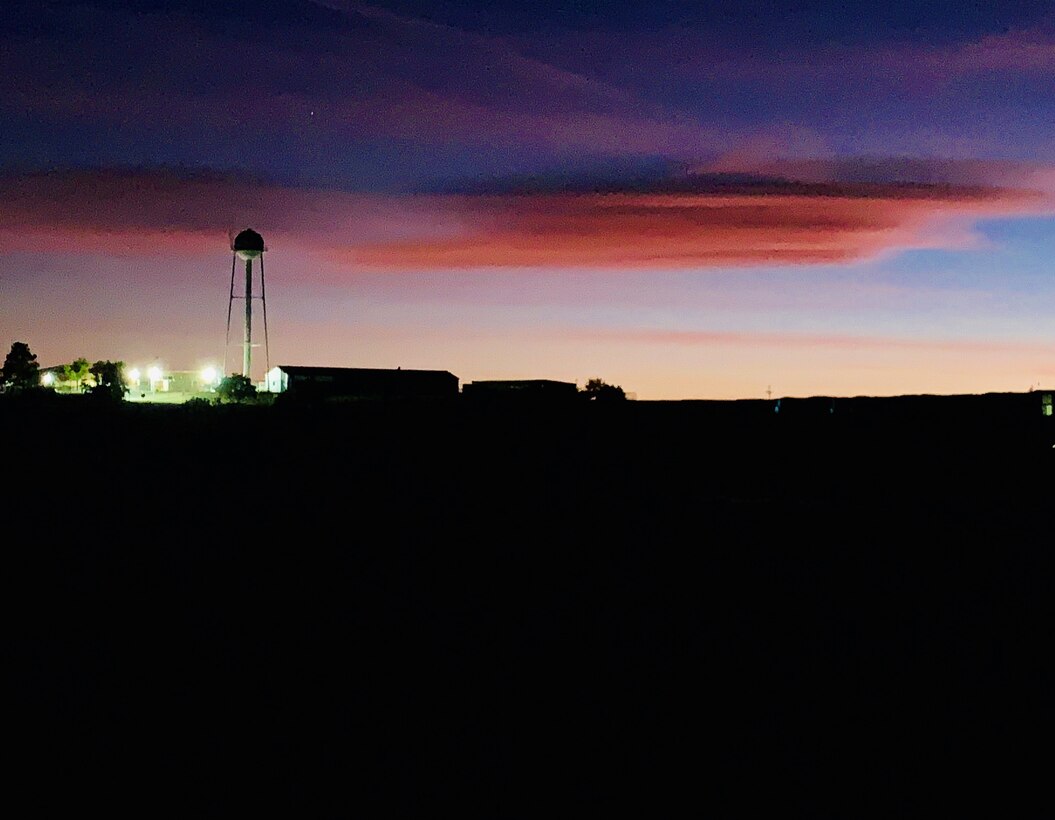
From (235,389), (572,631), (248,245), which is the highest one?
(248,245)

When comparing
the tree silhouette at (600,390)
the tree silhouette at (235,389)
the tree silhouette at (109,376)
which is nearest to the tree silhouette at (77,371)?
the tree silhouette at (109,376)

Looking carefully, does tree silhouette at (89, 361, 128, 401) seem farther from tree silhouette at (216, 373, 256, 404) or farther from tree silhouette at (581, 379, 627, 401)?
tree silhouette at (581, 379, 627, 401)

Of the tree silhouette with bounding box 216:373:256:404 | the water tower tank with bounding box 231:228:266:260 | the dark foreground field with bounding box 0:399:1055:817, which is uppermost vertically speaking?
the water tower tank with bounding box 231:228:266:260

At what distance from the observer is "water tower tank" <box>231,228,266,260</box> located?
4712 centimetres

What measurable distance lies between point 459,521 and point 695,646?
229 inches

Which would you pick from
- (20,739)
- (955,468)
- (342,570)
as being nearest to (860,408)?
(955,468)

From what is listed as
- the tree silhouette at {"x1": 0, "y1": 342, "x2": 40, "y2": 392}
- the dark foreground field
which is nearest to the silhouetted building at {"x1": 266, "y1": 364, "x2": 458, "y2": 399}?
the tree silhouette at {"x1": 0, "y1": 342, "x2": 40, "y2": 392}

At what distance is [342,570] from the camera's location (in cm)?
888

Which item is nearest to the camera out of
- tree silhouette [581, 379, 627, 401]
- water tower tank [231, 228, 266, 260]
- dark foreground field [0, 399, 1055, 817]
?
dark foreground field [0, 399, 1055, 817]

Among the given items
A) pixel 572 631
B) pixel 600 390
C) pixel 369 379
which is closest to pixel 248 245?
pixel 369 379

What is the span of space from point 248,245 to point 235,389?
11780mm

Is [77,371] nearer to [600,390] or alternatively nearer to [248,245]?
[248,245]

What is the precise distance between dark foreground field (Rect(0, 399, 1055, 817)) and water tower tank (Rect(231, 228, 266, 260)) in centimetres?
3328

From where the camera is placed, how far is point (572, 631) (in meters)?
6.82
